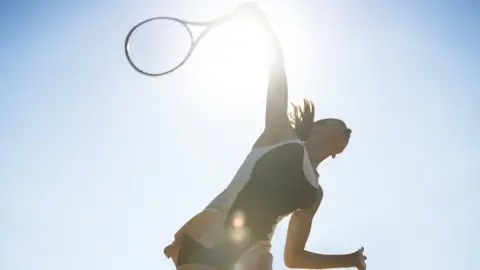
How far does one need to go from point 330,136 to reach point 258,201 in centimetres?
138

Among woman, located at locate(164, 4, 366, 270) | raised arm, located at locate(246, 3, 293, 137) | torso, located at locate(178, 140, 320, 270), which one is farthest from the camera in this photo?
raised arm, located at locate(246, 3, 293, 137)

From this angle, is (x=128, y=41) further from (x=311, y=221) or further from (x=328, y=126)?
(x=311, y=221)

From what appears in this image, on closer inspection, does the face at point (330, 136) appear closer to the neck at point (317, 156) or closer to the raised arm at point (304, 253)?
the neck at point (317, 156)

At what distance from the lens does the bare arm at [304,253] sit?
234 inches

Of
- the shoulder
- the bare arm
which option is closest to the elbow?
the bare arm

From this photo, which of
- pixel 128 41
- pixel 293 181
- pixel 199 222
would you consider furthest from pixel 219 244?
pixel 128 41

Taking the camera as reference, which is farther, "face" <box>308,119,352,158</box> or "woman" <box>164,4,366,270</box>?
"face" <box>308,119,352,158</box>

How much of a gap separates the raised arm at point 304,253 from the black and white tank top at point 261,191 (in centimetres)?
82

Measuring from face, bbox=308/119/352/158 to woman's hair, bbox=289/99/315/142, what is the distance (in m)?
0.15

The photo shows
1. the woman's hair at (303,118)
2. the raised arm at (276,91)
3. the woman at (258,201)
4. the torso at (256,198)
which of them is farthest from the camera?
the woman's hair at (303,118)

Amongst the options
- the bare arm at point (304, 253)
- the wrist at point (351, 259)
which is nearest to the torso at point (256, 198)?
the bare arm at point (304, 253)

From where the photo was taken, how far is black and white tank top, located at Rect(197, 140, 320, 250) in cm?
494

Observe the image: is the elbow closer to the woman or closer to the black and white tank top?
the woman

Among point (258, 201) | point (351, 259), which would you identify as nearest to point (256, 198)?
point (258, 201)
